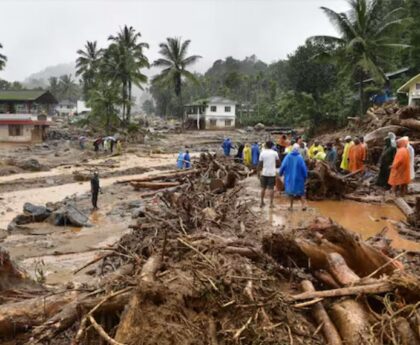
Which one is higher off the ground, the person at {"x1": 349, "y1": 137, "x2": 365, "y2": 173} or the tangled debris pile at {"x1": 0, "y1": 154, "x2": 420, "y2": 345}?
the person at {"x1": 349, "y1": 137, "x2": 365, "y2": 173}

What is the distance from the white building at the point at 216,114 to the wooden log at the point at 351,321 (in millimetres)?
62902

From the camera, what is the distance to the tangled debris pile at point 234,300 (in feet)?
11.7

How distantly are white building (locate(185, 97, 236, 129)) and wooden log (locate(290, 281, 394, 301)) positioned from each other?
62741 mm

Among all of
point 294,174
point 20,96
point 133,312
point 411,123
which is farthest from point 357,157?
point 20,96

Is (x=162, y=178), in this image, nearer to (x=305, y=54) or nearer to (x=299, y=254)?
(x=299, y=254)

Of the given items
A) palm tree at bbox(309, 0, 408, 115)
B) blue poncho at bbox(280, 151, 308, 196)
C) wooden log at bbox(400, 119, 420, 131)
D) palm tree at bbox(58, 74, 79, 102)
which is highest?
palm tree at bbox(58, 74, 79, 102)

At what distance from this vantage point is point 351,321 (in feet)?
12.5

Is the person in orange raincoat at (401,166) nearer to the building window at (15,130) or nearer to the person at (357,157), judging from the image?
the person at (357,157)

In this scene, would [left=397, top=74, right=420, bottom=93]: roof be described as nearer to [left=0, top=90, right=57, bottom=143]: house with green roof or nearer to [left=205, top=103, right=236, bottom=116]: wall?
[left=0, top=90, right=57, bottom=143]: house with green roof

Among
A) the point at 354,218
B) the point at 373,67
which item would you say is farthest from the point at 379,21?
the point at 354,218

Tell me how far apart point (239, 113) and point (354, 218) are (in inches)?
2504

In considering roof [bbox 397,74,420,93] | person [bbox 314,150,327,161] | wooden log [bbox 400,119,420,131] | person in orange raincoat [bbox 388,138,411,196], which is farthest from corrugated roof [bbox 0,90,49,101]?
person in orange raincoat [bbox 388,138,411,196]

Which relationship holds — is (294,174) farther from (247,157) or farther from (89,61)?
(89,61)

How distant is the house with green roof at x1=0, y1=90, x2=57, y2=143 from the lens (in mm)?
Result: 40688
